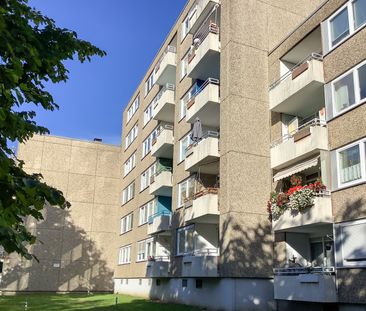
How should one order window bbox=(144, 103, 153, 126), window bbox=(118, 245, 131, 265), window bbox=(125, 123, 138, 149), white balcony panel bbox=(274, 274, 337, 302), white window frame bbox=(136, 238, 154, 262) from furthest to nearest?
window bbox=(125, 123, 138, 149), window bbox=(118, 245, 131, 265), window bbox=(144, 103, 153, 126), white window frame bbox=(136, 238, 154, 262), white balcony panel bbox=(274, 274, 337, 302)

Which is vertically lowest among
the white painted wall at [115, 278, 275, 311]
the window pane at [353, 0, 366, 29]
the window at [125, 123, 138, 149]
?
the white painted wall at [115, 278, 275, 311]

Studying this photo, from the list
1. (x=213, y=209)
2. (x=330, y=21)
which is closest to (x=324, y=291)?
(x=213, y=209)

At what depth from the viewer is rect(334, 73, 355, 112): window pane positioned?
17.6 meters

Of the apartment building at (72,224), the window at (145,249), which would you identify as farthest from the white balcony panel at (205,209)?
the apartment building at (72,224)

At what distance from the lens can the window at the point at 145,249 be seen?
34316 mm

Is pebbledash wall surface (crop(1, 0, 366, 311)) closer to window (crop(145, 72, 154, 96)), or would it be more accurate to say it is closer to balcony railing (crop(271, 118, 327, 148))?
balcony railing (crop(271, 118, 327, 148))

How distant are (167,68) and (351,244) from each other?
21679 mm

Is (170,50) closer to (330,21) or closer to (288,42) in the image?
(288,42)

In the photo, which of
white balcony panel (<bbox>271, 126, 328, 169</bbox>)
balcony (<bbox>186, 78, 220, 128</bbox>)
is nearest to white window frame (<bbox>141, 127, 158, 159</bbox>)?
balcony (<bbox>186, 78, 220, 128</bbox>)

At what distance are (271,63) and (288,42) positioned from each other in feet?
5.77

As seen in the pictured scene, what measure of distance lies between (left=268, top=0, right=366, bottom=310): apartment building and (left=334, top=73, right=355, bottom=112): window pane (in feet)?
0.13

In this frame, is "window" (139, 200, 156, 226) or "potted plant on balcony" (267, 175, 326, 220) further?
"window" (139, 200, 156, 226)

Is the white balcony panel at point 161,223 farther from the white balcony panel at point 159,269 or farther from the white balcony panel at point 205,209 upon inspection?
the white balcony panel at point 205,209

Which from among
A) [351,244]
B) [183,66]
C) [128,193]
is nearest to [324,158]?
[351,244]
